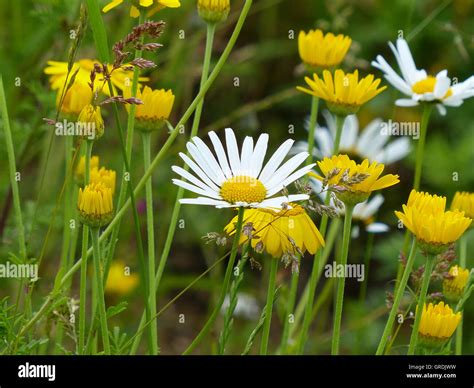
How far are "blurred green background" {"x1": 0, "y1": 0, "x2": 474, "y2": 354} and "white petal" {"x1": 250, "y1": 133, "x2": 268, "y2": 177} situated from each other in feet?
1.52

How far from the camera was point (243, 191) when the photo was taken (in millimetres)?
752

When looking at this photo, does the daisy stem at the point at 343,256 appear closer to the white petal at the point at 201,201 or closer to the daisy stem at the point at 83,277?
the white petal at the point at 201,201

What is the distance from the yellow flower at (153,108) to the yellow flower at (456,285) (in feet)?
1.08

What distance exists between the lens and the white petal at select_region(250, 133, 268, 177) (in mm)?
820

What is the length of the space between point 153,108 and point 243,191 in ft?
0.50

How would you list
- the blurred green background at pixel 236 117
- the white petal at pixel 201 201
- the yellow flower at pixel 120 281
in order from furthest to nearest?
the yellow flower at pixel 120 281 → the blurred green background at pixel 236 117 → the white petal at pixel 201 201

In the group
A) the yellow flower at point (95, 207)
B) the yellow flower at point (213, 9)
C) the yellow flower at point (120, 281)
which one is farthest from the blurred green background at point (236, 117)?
the yellow flower at point (95, 207)

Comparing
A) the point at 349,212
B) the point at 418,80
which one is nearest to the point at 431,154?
the point at 418,80

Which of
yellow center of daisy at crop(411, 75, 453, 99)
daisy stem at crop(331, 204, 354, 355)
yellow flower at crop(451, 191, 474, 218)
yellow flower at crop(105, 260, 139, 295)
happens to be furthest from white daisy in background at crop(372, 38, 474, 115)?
yellow flower at crop(105, 260, 139, 295)

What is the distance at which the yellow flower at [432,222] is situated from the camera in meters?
0.72

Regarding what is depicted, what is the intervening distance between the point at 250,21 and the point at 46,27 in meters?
1.11
